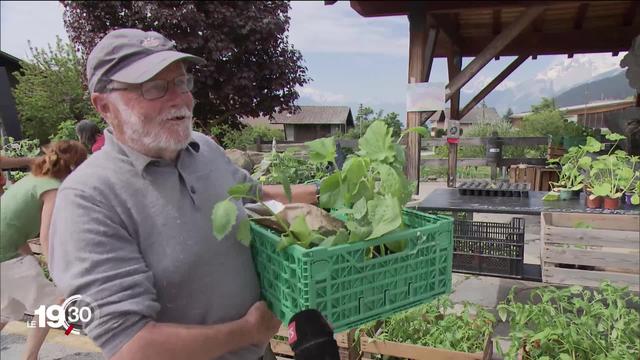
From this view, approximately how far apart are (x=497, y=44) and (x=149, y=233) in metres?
5.30

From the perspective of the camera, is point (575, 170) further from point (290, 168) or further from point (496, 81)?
point (496, 81)

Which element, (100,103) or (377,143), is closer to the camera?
(100,103)

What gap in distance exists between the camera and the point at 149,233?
1.05 metres

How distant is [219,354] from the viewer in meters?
1.13

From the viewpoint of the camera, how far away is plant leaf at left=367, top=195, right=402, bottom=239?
3.34 ft

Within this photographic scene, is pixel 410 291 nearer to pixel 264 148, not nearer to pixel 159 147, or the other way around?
pixel 159 147

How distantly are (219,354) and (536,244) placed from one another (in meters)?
4.66

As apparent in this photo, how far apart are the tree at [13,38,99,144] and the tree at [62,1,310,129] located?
844 cm

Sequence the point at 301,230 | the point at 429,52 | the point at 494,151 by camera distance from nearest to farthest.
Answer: the point at 301,230 → the point at 429,52 → the point at 494,151


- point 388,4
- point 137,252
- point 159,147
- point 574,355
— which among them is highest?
point 388,4

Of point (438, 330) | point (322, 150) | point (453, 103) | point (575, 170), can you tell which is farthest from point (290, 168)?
point (453, 103)

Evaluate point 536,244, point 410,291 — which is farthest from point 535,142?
point 410,291

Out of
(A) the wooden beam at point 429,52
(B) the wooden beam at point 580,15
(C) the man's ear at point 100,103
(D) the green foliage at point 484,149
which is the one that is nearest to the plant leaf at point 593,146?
(A) the wooden beam at point 429,52

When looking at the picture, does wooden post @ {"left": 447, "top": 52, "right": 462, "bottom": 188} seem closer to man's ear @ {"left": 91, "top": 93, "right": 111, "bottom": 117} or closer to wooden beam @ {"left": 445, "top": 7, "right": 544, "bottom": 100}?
wooden beam @ {"left": 445, "top": 7, "right": 544, "bottom": 100}
